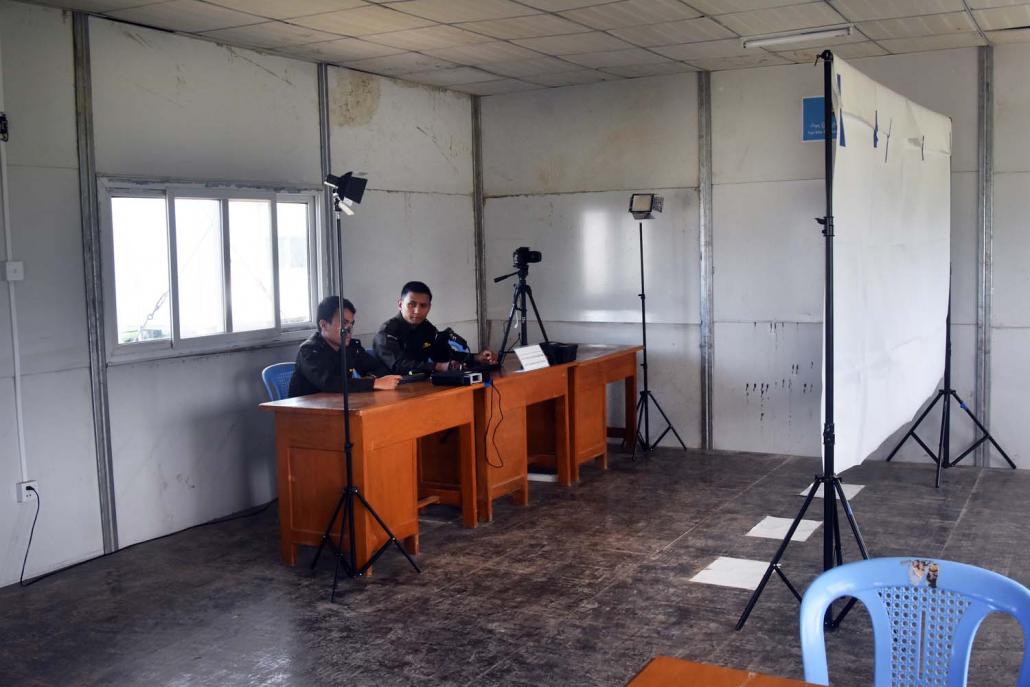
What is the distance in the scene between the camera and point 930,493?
20.8ft

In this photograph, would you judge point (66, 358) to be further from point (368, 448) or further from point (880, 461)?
point (880, 461)

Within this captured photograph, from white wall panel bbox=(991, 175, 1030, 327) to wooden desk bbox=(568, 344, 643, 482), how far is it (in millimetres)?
2579

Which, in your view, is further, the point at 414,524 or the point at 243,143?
the point at 243,143

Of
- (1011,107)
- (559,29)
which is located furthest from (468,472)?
(1011,107)

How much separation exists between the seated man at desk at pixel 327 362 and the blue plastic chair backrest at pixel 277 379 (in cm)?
46

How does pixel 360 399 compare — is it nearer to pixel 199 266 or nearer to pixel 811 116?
pixel 199 266

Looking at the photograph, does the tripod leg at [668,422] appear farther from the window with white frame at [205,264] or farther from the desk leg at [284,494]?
the desk leg at [284,494]

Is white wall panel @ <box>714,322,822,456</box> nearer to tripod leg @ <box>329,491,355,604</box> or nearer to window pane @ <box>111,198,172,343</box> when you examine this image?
tripod leg @ <box>329,491,355,604</box>

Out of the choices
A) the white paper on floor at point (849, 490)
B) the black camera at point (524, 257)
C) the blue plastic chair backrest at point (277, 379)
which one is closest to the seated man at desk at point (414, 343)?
the blue plastic chair backrest at point (277, 379)

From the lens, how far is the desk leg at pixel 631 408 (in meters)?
7.75

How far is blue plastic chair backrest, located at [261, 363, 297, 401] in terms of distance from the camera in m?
5.99

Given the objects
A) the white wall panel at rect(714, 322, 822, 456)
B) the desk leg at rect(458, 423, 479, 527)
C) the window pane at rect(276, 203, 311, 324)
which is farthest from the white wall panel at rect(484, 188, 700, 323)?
the desk leg at rect(458, 423, 479, 527)

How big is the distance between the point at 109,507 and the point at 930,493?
491 cm

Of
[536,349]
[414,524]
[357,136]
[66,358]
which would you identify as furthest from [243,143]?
[414,524]
